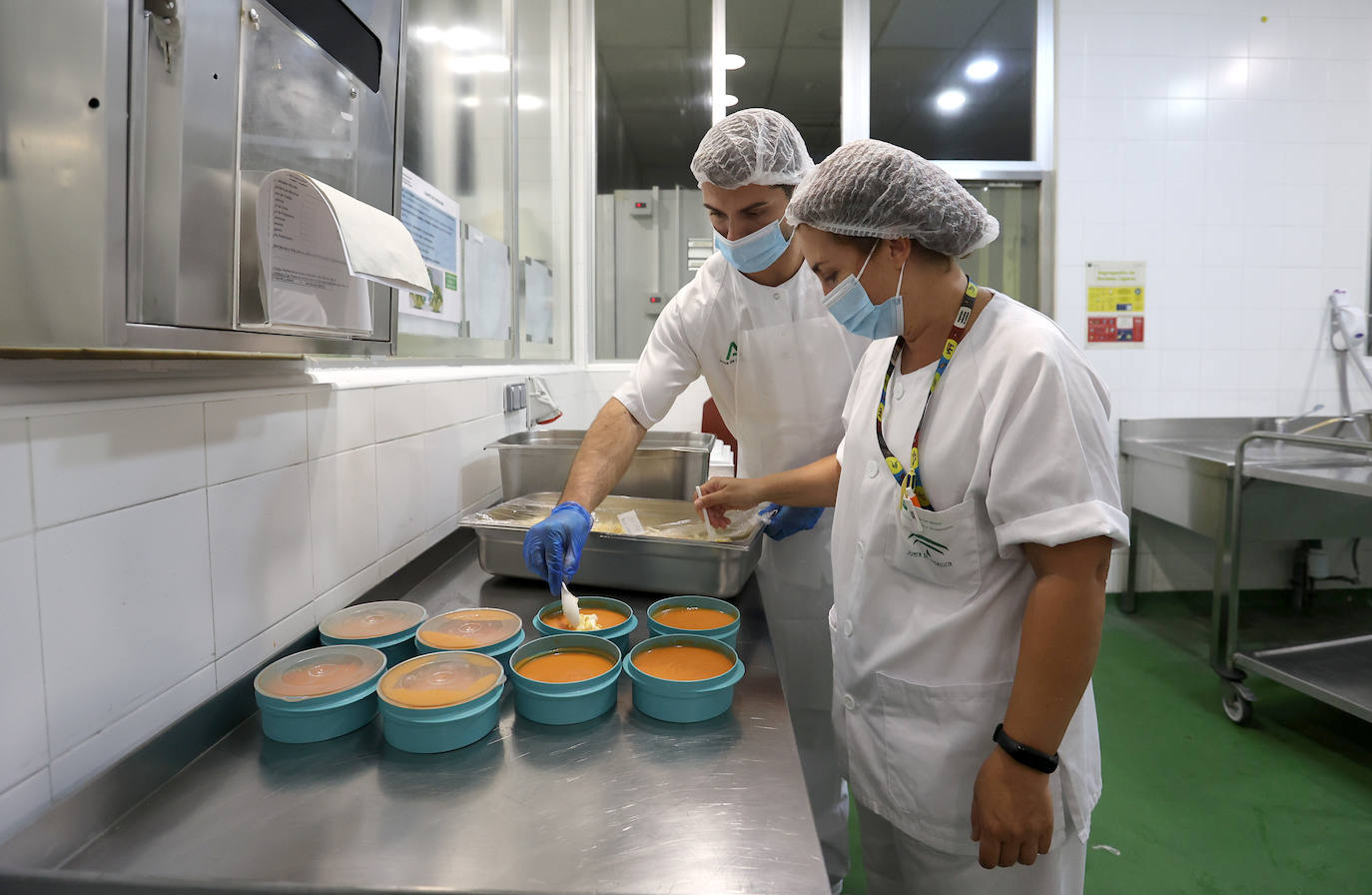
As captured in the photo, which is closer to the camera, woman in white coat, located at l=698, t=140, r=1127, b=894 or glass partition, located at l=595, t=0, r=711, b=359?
woman in white coat, located at l=698, t=140, r=1127, b=894

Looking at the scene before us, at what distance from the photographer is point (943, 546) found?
1.03m

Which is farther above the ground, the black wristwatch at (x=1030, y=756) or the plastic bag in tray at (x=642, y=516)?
the plastic bag in tray at (x=642, y=516)

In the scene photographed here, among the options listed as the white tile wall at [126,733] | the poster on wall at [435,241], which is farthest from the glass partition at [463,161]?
the white tile wall at [126,733]

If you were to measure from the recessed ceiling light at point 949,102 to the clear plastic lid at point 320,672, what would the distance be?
3.97 meters

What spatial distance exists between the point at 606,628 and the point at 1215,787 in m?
2.25

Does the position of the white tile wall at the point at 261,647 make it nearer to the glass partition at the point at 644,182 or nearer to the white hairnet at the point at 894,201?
the white hairnet at the point at 894,201

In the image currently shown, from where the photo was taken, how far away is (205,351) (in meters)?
0.79

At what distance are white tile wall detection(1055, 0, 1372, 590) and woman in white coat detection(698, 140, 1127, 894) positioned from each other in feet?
9.91

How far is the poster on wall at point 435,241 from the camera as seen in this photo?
1714 millimetres

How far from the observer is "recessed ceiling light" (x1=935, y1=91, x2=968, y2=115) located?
3814 millimetres

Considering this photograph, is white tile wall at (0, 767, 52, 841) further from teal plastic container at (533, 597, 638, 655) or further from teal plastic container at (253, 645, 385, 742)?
teal plastic container at (533, 597, 638, 655)

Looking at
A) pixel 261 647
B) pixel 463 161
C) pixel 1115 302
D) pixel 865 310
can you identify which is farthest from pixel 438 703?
pixel 1115 302

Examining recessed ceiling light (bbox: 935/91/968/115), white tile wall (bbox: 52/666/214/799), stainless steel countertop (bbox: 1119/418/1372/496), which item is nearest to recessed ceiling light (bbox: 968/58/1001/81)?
recessed ceiling light (bbox: 935/91/968/115)

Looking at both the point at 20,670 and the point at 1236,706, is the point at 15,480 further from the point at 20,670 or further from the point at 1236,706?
the point at 1236,706
